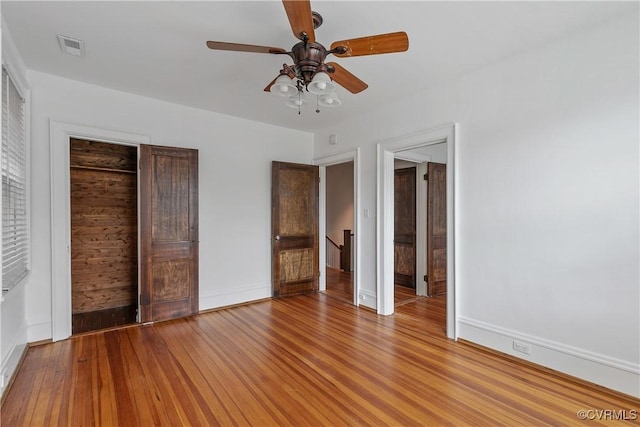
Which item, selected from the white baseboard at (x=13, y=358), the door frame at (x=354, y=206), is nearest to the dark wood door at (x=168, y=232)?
the white baseboard at (x=13, y=358)

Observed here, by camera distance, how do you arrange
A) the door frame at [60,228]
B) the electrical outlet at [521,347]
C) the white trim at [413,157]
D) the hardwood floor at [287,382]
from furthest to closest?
the white trim at [413,157] < the door frame at [60,228] < the electrical outlet at [521,347] < the hardwood floor at [287,382]

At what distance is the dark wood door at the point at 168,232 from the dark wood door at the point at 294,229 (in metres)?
1.23

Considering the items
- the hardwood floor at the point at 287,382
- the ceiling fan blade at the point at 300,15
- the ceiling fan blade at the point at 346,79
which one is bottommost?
the hardwood floor at the point at 287,382

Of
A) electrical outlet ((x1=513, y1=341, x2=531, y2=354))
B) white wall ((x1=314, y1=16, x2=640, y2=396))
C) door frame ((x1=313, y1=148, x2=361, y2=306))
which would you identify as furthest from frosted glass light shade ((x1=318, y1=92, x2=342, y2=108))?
electrical outlet ((x1=513, y1=341, x2=531, y2=354))

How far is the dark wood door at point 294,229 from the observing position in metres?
4.84

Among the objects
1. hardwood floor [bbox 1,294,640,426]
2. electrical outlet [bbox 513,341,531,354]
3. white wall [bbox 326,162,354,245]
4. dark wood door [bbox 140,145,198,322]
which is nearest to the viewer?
hardwood floor [bbox 1,294,640,426]

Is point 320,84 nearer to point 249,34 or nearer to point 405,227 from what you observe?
point 249,34

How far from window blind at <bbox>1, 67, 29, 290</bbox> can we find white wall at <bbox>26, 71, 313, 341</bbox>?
0.21m

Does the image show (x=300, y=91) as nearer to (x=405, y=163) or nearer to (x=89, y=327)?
(x=405, y=163)

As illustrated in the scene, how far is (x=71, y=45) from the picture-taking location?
2.63 meters

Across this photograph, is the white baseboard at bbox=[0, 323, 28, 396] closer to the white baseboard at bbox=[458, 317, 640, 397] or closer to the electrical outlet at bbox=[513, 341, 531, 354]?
the white baseboard at bbox=[458, 317, 640, 397]

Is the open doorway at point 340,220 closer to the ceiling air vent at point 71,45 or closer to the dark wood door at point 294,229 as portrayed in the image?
the dark wood door at point 294,229

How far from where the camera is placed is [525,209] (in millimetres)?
2744

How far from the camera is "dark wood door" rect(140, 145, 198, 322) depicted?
12.3 feet
